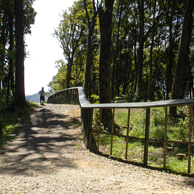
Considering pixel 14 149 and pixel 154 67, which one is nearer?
pixel 14 149

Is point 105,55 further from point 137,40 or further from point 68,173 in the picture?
point 137,40

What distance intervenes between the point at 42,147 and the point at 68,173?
267cm

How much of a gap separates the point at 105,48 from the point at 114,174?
6.04 meters

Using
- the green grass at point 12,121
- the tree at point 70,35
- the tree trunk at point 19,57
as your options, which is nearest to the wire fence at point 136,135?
the green grass at point 12,121

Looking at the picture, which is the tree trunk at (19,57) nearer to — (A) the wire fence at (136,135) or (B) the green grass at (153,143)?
(A) the wire fence at (136,135)

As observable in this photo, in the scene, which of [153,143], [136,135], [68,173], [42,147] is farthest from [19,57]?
[68,173]

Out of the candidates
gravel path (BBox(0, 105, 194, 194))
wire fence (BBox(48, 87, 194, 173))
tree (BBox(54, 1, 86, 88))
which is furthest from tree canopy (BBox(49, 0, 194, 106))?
gravel path (BBox(0, 105, 194, 194))

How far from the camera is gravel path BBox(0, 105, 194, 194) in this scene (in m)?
3.46

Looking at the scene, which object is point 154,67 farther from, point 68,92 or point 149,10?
point 68,92

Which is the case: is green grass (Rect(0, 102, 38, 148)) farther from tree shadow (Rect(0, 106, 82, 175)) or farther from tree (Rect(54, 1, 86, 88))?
tree (Rect(54, 1, 86, 88))

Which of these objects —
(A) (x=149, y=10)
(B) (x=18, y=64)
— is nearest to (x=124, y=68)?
(A) (x=149, y=10)

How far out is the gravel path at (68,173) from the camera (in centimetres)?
346

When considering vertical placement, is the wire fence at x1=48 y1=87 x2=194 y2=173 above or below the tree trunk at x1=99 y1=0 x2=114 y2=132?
below

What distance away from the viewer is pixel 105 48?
363 inches
